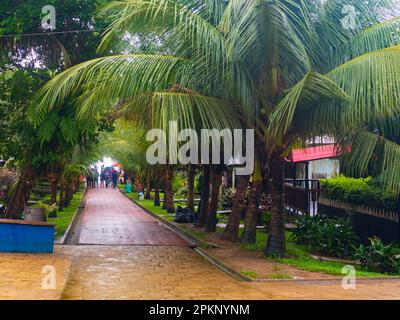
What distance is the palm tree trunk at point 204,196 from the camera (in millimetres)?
16141

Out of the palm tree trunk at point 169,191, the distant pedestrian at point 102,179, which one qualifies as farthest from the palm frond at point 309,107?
the distant pedestrian at point 102,179

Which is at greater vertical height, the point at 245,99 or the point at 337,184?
the point at 245,99

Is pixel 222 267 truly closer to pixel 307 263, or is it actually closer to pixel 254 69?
pixel 307 263

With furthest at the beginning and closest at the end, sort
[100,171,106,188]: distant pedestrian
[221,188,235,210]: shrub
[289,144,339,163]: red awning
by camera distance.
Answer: [100,171,106,188]: distant pedestrian, [221,188,235,210]: shrub, [289,144,339,163]: red awning

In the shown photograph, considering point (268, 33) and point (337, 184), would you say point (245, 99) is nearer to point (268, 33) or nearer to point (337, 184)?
point (268, 33)

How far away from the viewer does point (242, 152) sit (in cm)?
1100

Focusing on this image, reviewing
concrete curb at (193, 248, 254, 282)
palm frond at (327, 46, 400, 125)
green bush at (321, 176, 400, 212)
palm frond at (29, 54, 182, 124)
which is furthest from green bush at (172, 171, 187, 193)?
palm frond at (327, 46, 400, 125)

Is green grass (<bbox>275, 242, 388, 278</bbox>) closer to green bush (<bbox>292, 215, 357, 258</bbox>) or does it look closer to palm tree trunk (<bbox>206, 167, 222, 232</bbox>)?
green bush (<bbox>292, 215, 357, 258</bbox>)

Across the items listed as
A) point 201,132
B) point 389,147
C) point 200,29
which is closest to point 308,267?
point 389,147

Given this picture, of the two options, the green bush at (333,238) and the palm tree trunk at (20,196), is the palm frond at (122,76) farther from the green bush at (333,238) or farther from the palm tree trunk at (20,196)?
the green bush at (333,238)

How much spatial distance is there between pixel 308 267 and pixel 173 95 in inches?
163

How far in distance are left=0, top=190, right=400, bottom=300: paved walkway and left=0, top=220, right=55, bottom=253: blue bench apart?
1.36 feet

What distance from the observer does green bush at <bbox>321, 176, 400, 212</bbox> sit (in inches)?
463

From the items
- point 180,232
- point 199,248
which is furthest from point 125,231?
point 199,248
